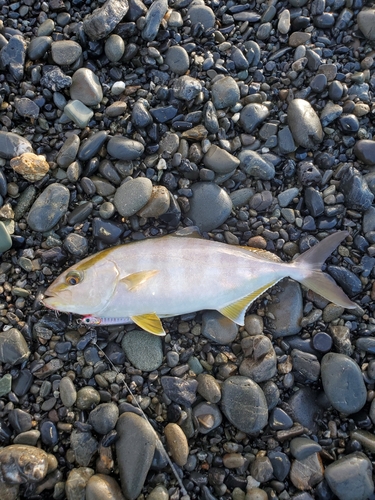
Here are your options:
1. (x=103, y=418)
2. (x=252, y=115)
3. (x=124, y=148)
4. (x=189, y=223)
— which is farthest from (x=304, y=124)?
(x=103, y=418)

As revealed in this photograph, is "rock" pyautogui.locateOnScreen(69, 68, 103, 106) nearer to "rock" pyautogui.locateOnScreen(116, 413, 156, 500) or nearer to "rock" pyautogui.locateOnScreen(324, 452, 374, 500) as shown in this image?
"rock" pyautogui.locateOnScreen(116, 413, 156, 500)

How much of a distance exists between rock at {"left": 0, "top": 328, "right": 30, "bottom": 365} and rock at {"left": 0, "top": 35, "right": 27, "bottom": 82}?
2.54 meters

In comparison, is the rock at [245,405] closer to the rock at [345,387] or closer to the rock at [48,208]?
the rock at [345,387]

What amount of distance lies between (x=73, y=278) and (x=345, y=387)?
2.64 m

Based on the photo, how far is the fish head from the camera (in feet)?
10.7

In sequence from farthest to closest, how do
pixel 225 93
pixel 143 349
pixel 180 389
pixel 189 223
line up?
pixel 225 93 < pixel 189 223 < pixel 143 349 < pixel 180 389

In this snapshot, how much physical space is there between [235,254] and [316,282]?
2.58 feet

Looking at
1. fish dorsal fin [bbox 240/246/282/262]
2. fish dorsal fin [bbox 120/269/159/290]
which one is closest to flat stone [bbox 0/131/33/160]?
fish dorsal fin [bbox 120/269/159/290]

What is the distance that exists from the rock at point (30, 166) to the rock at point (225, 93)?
1843 millimetres

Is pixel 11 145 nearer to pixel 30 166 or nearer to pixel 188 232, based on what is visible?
pixel 30 166

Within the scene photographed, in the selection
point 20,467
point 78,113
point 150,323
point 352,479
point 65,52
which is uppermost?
point 65,52

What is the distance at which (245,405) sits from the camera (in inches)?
131

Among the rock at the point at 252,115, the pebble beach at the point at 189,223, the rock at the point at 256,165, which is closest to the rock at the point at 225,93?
the pebble beach at the point at 189,223

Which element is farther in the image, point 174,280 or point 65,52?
point 65,52
